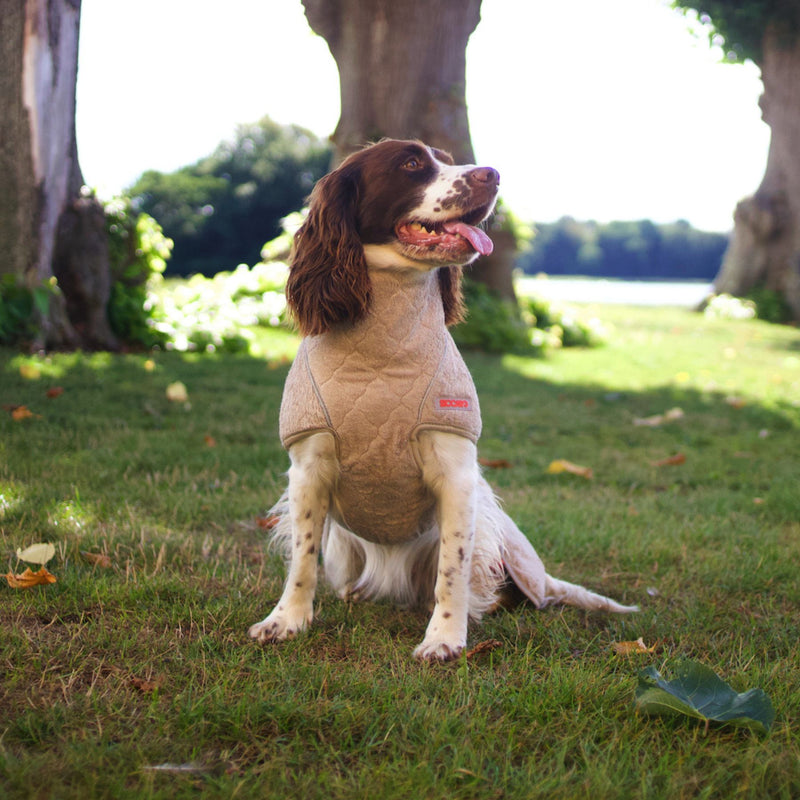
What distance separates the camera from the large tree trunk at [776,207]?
57.7 ft

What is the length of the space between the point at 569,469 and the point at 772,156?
16.6m

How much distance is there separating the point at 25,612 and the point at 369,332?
1.35m

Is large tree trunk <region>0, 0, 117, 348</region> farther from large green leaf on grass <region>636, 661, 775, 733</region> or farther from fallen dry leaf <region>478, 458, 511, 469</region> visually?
large green leaf on grass <region>636, 661, 775, 733</region>

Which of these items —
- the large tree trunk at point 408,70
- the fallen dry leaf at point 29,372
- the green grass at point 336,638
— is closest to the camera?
the green grass at point 336,638

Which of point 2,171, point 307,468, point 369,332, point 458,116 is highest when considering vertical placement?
point 458,116

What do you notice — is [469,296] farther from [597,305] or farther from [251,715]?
[597,305]

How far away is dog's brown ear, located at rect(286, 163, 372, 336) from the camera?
2.57 metres

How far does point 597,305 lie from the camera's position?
21.4 meters

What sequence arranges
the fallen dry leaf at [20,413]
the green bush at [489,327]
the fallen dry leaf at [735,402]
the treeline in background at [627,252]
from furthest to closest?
1. the treeline in background at [627,252]
2. the green bush at [489,327]
3. the fallen dry leaf at [735,402]
4. the fallen dry leaf at [20,413]

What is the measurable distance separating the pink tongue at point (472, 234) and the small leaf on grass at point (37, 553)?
1741 millimetres

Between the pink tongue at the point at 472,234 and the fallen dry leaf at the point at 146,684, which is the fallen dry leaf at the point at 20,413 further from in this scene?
the pink tongue at the point at 472,234

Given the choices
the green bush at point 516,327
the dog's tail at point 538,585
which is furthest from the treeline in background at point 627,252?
the dog's tail at point 538,585

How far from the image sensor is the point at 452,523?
8.77 feet

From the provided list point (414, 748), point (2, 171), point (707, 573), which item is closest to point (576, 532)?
point (707, 573)
